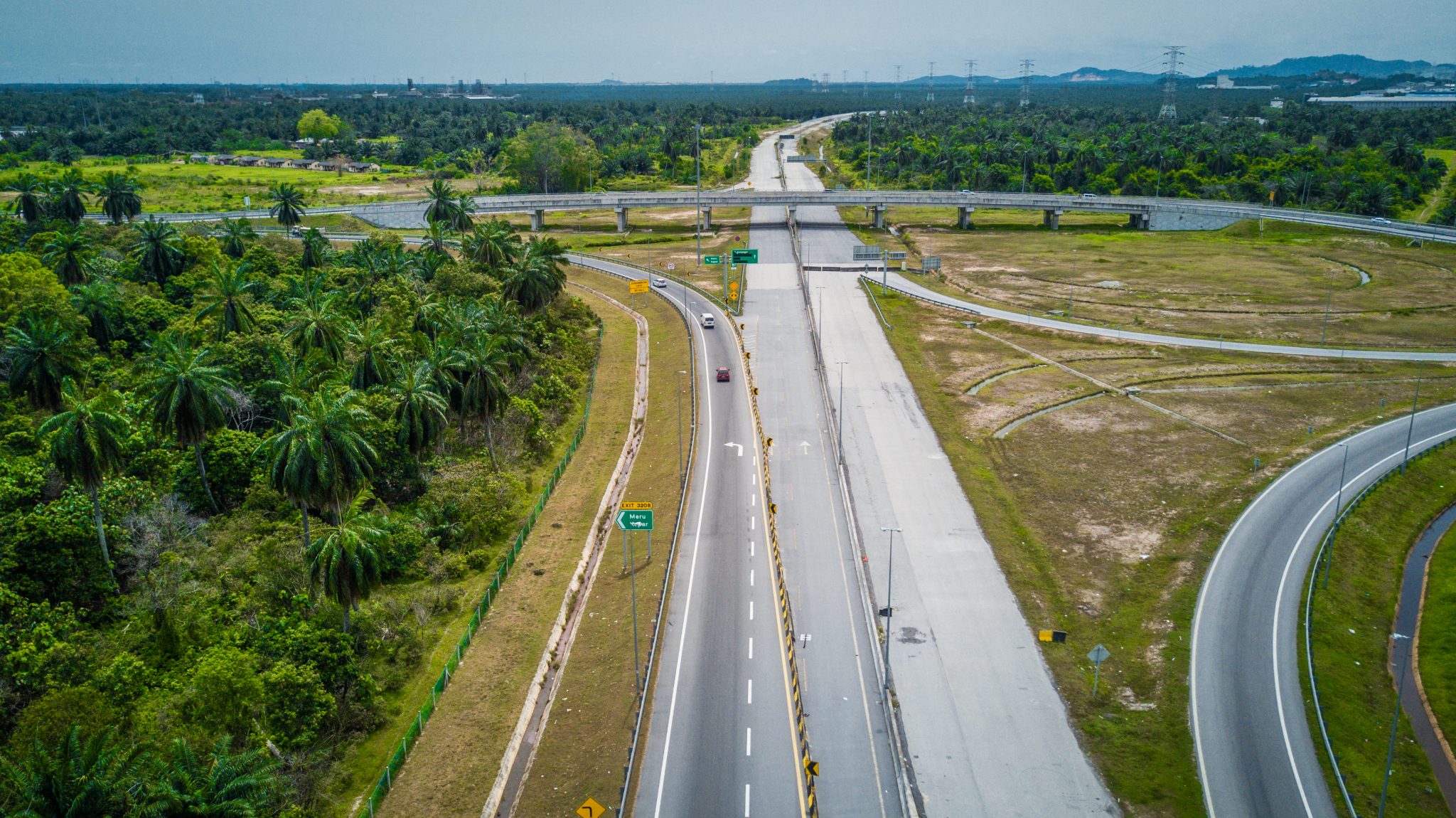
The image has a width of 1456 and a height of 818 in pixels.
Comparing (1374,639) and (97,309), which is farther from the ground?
(97,309)

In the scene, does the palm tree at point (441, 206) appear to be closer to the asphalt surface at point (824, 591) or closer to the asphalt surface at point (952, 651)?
the asphalt surface at point (824, 591)

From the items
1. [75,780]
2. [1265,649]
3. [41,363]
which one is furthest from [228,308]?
[1265,649]

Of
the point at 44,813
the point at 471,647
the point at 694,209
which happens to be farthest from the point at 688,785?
the point at 694,209

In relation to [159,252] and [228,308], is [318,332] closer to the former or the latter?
[228,308]

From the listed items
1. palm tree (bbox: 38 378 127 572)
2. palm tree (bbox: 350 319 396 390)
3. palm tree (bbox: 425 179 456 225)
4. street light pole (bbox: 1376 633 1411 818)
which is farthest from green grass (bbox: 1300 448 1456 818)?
palm tree (bbox: 425 179 456 225)

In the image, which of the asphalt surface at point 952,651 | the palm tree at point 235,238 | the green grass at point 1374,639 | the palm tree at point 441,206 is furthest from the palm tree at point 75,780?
the palm tree at point 441,206

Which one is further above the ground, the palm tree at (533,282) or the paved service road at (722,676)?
the palm tree at (533,282)
